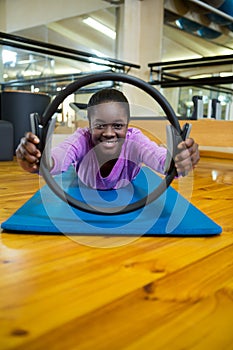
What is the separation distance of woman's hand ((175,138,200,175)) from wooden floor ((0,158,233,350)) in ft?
0.47

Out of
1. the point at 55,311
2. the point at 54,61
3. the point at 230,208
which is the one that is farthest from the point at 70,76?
the point at 55,311

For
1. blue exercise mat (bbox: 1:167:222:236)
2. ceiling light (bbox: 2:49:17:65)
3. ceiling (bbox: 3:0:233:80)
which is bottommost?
blue exercise mat (bbox: 1:167:222:236)

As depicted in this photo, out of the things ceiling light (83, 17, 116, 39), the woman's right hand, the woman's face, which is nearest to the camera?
the woman's right hand

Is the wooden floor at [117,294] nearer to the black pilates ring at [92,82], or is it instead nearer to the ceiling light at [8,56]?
the black pilates ring at [92,82]

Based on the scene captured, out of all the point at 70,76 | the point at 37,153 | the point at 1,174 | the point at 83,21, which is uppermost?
the point at 83,21

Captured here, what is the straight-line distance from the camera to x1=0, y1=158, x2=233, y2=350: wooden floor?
1.11 ft

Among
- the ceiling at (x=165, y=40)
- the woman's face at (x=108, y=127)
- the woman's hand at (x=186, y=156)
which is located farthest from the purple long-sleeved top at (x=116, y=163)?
the ceiling at (x=165, y=40)

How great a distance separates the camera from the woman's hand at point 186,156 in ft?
2.11

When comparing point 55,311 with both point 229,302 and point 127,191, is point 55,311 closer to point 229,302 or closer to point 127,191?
point 229,302

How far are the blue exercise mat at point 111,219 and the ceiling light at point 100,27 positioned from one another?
3328 mm

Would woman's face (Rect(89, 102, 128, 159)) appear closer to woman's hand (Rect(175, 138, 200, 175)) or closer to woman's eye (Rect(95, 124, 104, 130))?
woman's eye (Rect(95, 124, 104, 130))

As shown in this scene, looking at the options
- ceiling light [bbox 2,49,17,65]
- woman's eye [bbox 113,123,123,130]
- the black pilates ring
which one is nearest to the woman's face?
woman's eye [bbox 113,123,123,130]

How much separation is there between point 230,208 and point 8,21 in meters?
5.09

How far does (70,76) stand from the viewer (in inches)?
132
